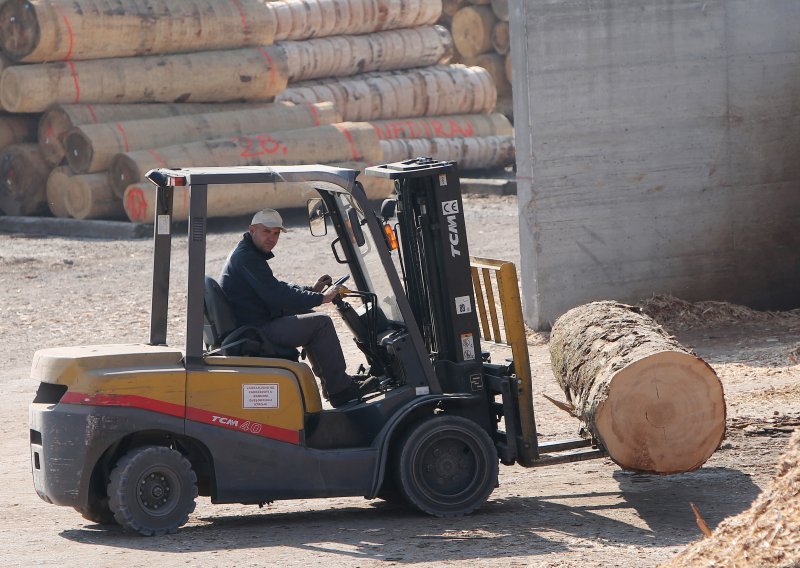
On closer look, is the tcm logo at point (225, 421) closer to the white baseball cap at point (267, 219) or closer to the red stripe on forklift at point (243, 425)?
the red stripe on forklift at point (243, 425)

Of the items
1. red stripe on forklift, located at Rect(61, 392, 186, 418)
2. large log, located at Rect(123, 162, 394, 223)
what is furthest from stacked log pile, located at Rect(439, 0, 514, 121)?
red stripe on forklift, located at Rect(61, 392, 186, 418)

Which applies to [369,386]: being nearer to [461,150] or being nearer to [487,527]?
[487,527]

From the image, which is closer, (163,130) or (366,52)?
(163,130)

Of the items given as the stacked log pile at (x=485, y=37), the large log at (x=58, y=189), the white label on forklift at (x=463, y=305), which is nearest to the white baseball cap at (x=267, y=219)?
the white label on forklift at (x=463, y=305)

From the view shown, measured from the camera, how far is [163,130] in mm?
20906

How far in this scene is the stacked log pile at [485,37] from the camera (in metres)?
30.3

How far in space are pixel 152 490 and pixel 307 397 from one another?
1014 millimetres

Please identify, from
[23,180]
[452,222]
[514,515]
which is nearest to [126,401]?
[452,222]

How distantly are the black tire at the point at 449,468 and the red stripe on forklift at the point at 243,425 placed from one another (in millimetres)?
660

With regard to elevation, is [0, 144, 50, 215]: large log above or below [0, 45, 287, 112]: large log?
below

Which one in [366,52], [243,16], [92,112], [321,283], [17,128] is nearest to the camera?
[321,283]

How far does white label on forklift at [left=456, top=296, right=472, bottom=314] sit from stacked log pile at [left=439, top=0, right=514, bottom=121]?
22803 mm

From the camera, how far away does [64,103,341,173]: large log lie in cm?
2041

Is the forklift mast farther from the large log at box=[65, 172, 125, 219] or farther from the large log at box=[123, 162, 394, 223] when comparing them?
the large log at box=[65, 172, 125, 219]
